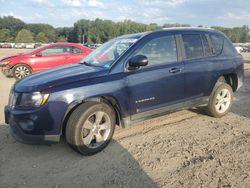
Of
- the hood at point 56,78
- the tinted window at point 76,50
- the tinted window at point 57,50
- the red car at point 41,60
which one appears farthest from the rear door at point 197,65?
the tinted window at point 57,50

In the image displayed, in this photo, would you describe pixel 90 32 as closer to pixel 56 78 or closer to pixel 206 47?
pixel 206 47

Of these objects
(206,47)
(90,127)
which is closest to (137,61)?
(90,127)

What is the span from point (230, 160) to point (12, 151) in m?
3.20

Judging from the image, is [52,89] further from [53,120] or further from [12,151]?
[12,151]

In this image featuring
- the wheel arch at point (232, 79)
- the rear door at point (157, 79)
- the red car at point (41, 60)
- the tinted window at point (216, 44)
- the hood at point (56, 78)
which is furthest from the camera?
the red car at point (41, 60)

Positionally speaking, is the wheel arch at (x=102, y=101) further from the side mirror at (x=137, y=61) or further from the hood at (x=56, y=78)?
the side mirror at (x=137, y=61)

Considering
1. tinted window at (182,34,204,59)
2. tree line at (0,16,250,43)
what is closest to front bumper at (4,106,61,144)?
tinted window at (182,34,204,59)

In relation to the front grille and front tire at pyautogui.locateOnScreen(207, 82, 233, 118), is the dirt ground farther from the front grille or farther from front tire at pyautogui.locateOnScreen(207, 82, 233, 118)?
the front grille

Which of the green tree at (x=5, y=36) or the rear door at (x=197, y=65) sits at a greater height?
the green tree at (x=5, y=36)

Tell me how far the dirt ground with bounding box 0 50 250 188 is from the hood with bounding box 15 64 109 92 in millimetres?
1034

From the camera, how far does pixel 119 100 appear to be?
13.4 feet

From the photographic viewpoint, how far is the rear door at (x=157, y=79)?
4.24 m

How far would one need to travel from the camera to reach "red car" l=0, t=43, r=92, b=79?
34.3 feet

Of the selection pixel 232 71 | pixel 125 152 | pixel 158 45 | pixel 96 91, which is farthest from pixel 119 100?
pixel 232 71
